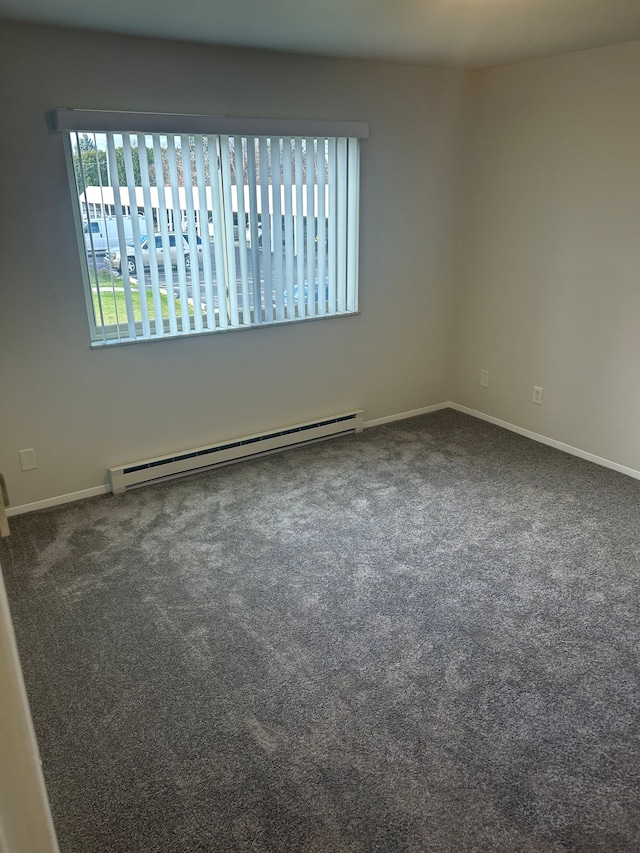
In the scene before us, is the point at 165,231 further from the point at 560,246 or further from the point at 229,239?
the point at 560,246

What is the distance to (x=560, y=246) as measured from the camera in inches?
152

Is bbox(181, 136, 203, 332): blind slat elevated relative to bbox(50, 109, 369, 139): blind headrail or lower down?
lower down

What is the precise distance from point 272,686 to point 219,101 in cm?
290

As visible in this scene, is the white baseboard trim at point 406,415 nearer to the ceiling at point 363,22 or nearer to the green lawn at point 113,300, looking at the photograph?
the green lawn at point 113,300

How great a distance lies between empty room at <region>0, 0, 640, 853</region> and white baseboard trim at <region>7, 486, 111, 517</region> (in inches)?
0.6

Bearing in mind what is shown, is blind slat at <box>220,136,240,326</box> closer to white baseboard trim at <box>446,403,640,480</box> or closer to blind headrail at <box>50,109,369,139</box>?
blind headrail at <box>50,109,369,139</box>

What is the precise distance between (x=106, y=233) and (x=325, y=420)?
1814mm

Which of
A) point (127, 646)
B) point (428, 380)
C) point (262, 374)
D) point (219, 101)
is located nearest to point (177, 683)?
point (127, 646)

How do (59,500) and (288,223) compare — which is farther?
(288,223)

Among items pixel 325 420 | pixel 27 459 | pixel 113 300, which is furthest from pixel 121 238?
pixel 325 420

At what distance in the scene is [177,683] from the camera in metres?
2.23

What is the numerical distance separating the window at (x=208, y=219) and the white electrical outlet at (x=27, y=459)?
2.25 ft

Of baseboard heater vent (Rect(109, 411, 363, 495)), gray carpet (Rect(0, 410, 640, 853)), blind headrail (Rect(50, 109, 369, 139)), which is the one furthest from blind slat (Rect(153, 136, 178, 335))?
gray carpet (Rect(0, 410, 640, 853))

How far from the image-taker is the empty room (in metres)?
1.92
